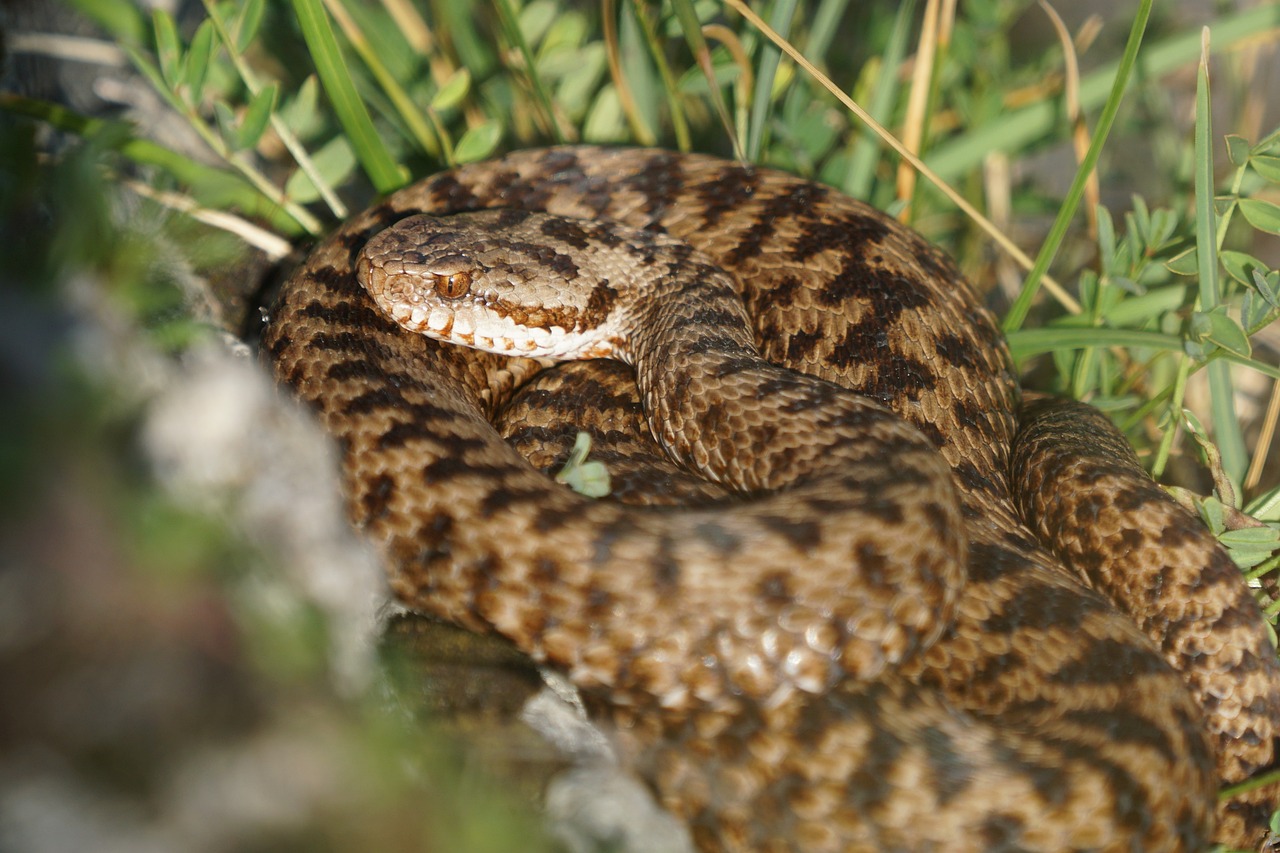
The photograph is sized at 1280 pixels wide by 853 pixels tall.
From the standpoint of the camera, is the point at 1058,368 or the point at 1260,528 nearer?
the point at 1260,528

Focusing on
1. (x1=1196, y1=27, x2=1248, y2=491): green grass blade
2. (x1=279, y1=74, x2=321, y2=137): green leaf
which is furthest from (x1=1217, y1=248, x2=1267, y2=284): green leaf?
(x1=279, y1=74, x2=321, y2=137): green leaf

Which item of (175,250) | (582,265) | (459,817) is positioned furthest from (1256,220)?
(175,250)

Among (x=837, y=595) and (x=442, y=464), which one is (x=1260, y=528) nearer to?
(x=837, y=595)

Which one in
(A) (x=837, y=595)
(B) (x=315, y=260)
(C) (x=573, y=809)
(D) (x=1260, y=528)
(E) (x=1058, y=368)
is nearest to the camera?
(C) (x=573, y=809)

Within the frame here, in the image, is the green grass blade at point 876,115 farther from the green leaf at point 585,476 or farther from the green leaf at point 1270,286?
the green leaf at point 585,476

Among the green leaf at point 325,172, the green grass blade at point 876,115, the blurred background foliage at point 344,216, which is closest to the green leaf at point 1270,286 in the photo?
the blurred background foliage at point 344,216

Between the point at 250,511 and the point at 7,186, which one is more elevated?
the point at 7,186

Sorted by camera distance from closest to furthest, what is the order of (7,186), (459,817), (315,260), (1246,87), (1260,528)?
(459,817) < (7,186) < (1260,528) < (315,260) < (1246,87)
